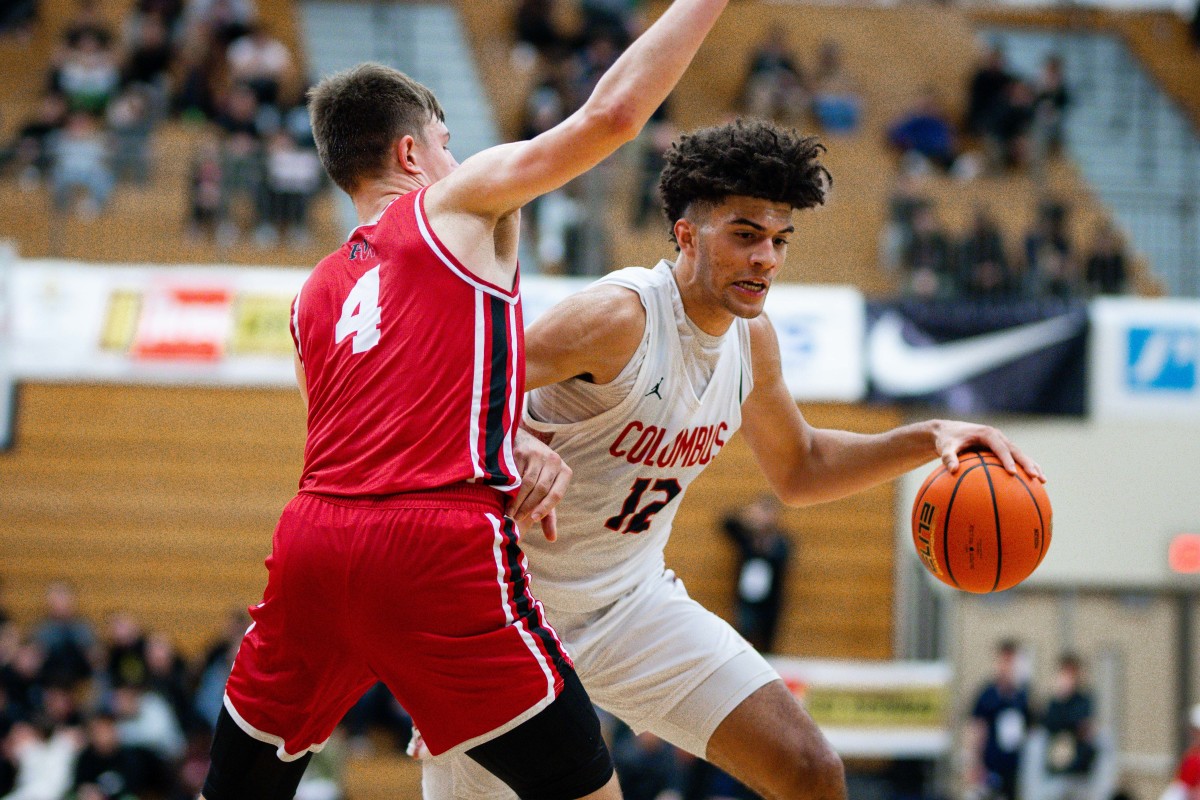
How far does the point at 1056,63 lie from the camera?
19062mm

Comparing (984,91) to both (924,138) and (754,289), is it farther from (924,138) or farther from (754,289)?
(754,289)

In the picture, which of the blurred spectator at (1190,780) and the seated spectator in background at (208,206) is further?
the seated spectator in background at (208,206)

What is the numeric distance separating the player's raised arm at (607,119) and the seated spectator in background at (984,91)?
1604 centimetres

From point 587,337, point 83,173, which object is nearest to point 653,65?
point 587,337

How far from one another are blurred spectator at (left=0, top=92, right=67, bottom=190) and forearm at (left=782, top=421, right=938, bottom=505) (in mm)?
11843

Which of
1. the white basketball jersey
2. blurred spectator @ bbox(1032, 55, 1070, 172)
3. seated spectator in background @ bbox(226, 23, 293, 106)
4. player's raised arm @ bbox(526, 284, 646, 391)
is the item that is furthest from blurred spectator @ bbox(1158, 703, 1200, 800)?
seated spectator in background @ bbox(226, 23, 293, 106)

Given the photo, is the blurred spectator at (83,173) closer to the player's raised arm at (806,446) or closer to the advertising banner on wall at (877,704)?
the advertising banner on wall at (877,704)

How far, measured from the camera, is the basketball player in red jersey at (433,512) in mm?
3346

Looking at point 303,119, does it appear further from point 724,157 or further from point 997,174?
point 724,157

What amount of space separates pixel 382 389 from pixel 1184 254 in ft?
46.7

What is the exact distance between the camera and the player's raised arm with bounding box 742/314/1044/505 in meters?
4.79

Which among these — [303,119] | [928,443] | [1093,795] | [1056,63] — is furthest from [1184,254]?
[928,443]

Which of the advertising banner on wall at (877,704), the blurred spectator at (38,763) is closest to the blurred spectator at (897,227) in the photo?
the advertising banner on wall at (877,704)

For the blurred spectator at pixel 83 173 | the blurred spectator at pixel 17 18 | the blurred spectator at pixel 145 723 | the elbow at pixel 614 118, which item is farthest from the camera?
the blurred spectator at pixel 17 18
